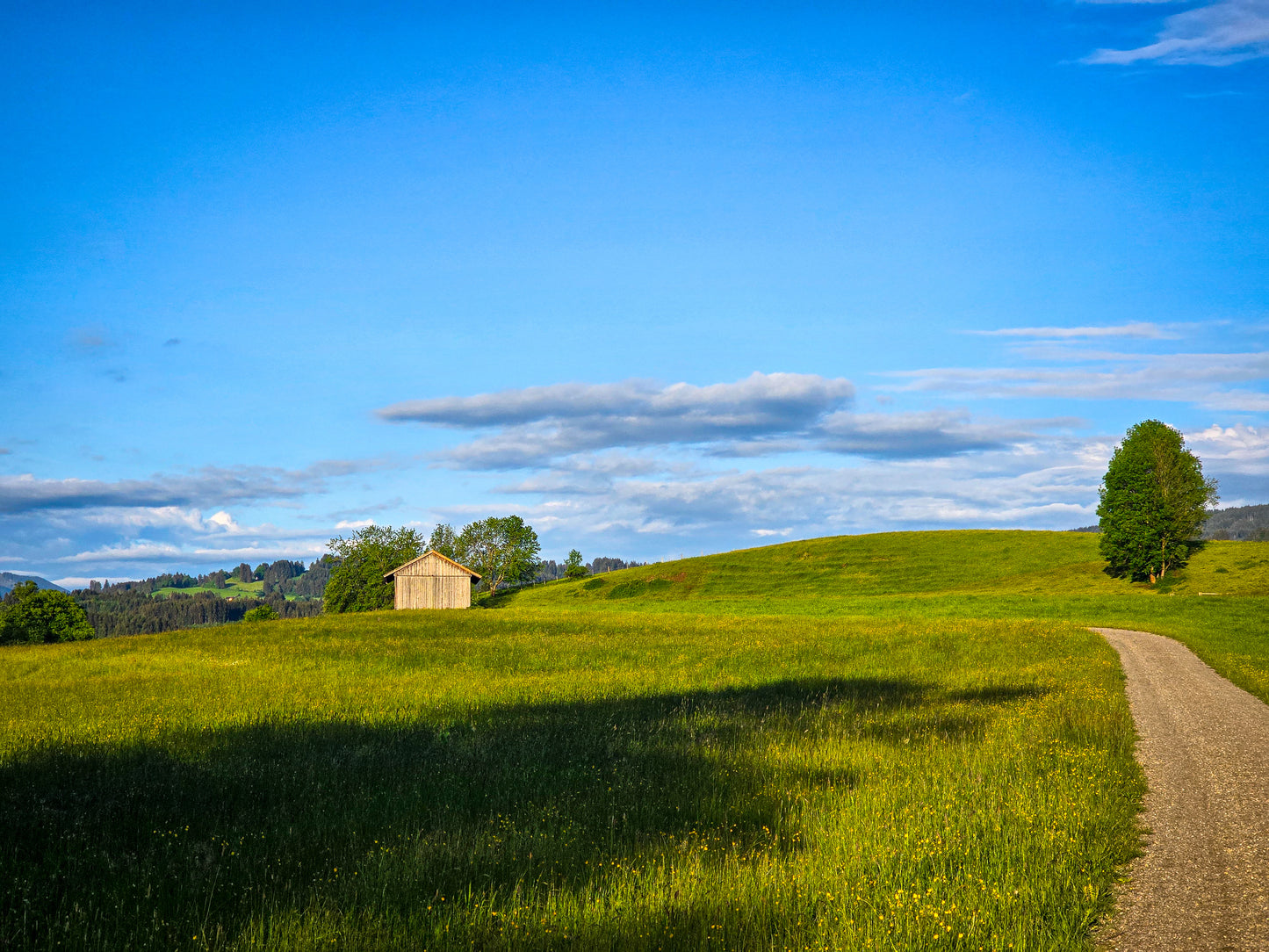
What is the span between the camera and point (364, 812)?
29.6 ft

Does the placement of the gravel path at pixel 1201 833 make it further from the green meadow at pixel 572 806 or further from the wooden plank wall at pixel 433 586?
the wooden plank wall at pixel 433 586

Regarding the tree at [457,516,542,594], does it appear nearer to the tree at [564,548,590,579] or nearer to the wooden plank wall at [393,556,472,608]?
the tree at [564,548,590,579]

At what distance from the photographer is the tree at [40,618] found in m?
88.6

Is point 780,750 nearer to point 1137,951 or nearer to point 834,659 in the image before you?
point 1137,951

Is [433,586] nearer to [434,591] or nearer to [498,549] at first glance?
[434,591]

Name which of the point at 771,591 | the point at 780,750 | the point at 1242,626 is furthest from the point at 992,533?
the point at 780,750

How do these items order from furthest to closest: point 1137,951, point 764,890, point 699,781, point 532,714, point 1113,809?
point 532,714 < point 699,781 < point 1113,809 < point 764,890 < point 1137,951

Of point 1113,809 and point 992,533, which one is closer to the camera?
point 1113,809

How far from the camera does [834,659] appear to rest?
2702 cm

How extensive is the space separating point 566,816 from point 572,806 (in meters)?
0.52

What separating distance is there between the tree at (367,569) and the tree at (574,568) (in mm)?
22894

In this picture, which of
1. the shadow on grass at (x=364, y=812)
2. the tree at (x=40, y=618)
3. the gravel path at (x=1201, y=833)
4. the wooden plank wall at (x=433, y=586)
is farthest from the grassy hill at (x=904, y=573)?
the shadow on grass at (x=364, y=812)

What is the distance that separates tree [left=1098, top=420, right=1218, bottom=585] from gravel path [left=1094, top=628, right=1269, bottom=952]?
2797 inches

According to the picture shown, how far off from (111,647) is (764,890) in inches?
1485
